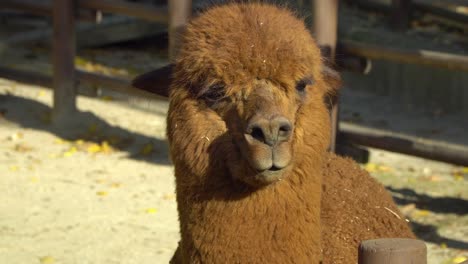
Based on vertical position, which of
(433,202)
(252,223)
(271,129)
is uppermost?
(271,129)

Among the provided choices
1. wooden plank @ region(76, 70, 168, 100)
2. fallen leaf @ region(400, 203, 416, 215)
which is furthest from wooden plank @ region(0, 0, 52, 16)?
fallen leaf @ region(400, 203, 416, 215)

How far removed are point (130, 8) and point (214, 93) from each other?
18.2 ft

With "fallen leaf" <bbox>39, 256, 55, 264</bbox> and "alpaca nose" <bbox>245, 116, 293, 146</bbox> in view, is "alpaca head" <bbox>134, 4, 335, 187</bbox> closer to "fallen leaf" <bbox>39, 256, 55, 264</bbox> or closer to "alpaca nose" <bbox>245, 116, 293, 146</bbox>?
"alpaca nose" <bbox>245, 116, 293, 146</bbox>

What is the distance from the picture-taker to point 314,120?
386 cm

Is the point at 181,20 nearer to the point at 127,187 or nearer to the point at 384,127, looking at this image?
the point at 127,187

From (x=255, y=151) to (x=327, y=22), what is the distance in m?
4.44

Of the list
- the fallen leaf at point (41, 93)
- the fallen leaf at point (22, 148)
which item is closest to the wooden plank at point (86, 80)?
the fallen leaf at point (41, 93)

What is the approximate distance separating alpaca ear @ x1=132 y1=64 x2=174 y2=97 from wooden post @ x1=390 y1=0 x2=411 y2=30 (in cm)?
949

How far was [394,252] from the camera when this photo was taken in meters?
3.03

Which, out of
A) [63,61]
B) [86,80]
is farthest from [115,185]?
[63,61]

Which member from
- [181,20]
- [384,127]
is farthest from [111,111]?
[384,127]

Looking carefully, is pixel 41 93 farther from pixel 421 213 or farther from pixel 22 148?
pixel 421 213

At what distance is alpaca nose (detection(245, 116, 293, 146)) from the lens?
11.3 feet

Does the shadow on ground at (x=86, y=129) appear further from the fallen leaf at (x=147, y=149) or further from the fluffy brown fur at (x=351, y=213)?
the fluffy brown fur at (x=351, y=213)
